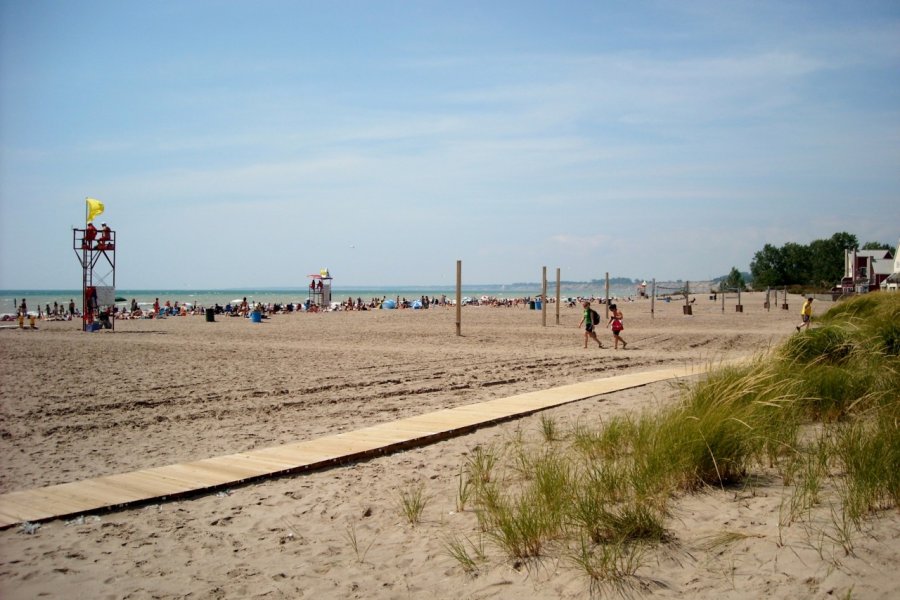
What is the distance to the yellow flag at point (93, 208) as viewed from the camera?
2498 cm

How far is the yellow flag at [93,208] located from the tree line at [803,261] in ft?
282

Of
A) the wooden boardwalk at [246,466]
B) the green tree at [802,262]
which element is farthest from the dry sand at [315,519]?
the green tree at [802,262]

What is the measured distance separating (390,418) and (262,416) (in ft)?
5.77

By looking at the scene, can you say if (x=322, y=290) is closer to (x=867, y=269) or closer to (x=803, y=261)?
(x=867, y=269)

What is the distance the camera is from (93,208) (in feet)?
82.4

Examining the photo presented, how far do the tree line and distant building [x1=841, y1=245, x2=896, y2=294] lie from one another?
1094 inches

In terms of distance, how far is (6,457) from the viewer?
7.11 m

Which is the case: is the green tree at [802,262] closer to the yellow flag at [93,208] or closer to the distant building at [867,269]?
the distant building at [867,269]

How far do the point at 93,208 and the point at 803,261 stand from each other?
97.5 m

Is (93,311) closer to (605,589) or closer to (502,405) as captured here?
(502,405)

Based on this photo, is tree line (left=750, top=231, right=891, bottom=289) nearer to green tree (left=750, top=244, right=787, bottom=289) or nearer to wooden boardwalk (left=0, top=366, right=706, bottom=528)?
green tree (left=750, top=244, right=787, bottom=289)

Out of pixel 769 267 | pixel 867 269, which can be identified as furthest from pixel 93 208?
pixel 769 267

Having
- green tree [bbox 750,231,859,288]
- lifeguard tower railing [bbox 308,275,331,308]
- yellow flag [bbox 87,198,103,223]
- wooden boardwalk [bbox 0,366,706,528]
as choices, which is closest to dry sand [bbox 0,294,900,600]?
wooden boardwalk [bbox 0,366,706,528]

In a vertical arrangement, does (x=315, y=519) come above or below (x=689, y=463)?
below
